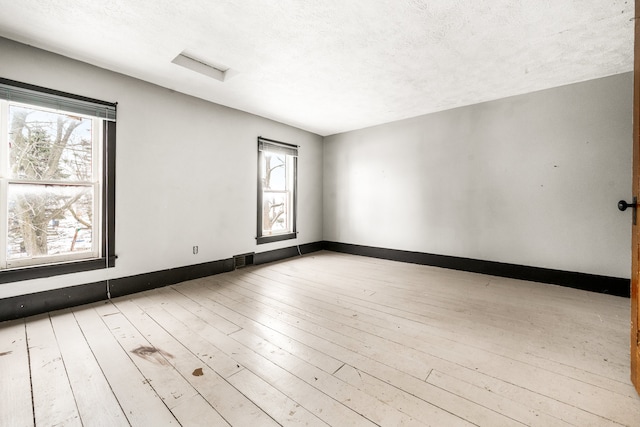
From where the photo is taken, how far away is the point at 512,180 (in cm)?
367

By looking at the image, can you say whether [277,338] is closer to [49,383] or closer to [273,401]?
[273,401]

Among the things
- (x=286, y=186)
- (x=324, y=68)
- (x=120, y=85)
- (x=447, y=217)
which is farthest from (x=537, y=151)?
(x=120, y=85)

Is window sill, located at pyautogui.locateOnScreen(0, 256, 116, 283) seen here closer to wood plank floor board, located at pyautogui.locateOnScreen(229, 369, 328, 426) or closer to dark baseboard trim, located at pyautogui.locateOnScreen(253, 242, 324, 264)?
dark baseboard trim, located at pyautogui.locateOnScreen(253, 242, 324, 264)

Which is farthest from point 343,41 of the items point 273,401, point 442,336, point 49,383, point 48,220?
point 48,220

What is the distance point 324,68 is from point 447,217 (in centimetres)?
294

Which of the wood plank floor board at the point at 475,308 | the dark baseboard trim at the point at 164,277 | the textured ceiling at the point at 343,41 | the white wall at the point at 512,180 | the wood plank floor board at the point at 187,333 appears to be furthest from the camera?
the white wall at the point at 512,180

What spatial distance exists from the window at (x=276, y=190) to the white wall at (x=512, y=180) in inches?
53.5

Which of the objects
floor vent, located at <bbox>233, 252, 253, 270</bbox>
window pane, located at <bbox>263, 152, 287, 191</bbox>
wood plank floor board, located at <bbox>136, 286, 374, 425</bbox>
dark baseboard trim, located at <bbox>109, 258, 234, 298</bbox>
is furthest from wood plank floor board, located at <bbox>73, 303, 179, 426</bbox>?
window pane, located at <bbox>263, 152, 287, 191</bbox>

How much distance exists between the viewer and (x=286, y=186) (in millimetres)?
5207

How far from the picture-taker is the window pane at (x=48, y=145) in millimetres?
2430

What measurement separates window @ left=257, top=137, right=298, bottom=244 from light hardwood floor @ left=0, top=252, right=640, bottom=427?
1905 millimetres

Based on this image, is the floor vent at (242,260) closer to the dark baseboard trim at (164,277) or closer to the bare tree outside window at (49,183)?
the dark baseboard trim at (164,277)

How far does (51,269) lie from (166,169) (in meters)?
1.51

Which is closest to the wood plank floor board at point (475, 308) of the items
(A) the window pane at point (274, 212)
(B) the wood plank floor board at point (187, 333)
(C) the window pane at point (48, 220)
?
(B) the wood plank floor board at point (187, 333)
